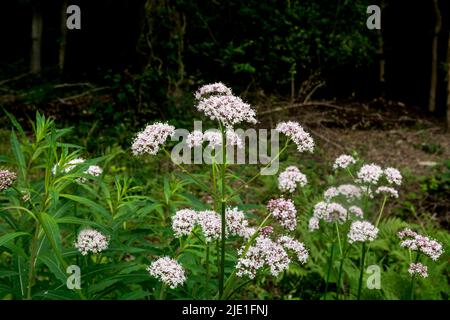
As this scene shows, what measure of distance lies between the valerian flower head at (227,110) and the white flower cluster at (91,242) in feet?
2.55

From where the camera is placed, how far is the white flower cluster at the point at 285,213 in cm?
223

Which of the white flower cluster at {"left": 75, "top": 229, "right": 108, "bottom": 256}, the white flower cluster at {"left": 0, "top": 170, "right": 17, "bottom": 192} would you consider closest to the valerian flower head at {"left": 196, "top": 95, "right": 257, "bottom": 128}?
the white flower cluster at {"left": 75, "top": 229, "right": 108, "bottom": 256}

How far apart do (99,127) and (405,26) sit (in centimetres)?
954

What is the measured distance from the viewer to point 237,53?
37.0 feet

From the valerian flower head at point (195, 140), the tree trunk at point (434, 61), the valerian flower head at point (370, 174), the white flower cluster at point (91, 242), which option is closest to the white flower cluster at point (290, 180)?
the valerian flower head at point (370, 174)

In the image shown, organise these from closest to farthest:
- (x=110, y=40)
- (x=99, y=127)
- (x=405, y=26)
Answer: (x=99, y=127), (x=405, y=26), (x=110, y=40)

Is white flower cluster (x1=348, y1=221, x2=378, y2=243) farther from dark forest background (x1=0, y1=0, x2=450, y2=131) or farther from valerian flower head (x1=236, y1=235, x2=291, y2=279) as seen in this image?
dark forest background (x1=0, y1=0, x2=450, y2=131)

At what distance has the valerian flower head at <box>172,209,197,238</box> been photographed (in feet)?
7.26

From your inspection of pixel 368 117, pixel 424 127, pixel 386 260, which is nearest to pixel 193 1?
pixel 368 117

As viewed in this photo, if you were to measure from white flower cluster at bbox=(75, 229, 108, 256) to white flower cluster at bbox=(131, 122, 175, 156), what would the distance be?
0.44 meters

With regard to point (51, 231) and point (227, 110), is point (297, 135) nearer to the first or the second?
point (227, 110)

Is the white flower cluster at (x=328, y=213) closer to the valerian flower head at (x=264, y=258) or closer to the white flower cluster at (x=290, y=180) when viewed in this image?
the white flower cluster at (x=290, y=180)

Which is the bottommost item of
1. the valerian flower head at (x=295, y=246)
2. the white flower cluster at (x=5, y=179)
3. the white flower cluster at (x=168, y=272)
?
the white flower cluster at (x=168, y=272)
